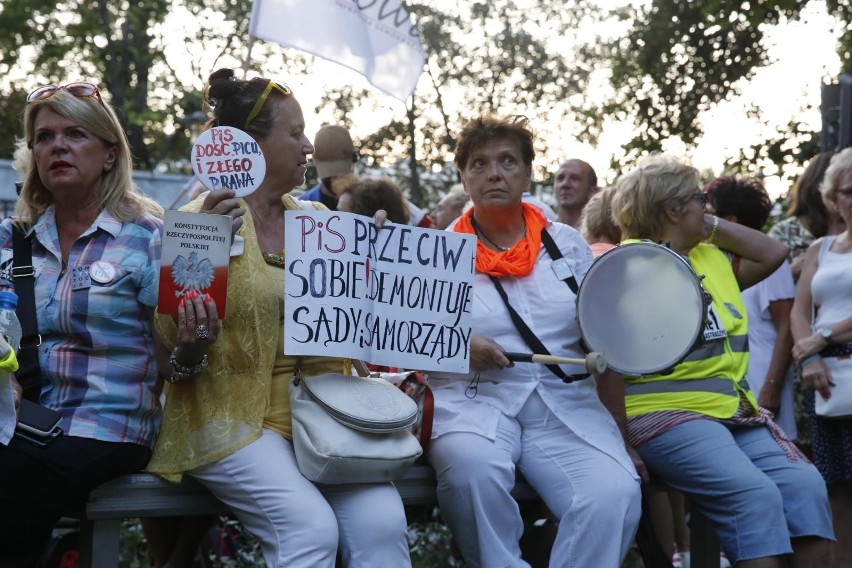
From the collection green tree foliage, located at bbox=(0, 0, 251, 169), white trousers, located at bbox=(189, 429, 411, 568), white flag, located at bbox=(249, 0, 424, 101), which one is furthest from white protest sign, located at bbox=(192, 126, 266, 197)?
green tree foliage, located at bbox=(0, 0, 251, 169)

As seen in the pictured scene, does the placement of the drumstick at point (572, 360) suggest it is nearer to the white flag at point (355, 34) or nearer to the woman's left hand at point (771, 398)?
the white flag at point (355, 34)

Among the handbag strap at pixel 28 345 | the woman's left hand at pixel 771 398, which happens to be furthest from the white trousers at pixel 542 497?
the woman's left hand at pixel 771 398

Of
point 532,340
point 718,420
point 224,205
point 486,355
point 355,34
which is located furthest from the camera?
point 355,34

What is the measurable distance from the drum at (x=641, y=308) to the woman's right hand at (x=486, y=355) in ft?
1.09

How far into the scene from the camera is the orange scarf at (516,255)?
→ 435 cm

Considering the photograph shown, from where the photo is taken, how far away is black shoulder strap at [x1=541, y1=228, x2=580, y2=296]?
4.38 meters

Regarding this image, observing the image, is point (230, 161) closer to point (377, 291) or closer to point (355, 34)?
point (377, 291)

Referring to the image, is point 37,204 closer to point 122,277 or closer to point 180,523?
point 122,277

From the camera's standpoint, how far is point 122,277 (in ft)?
11.9

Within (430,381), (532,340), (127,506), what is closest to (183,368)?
(127,506)

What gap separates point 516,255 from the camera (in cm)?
440

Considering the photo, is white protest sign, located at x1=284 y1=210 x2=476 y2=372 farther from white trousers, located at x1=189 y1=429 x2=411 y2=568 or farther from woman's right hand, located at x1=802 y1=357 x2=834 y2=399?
woman's right hand, located at x1=802 y1=357 x2=834 y2=399

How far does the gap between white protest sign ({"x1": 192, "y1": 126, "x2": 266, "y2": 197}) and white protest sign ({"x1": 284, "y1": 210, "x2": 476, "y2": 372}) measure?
0.20m

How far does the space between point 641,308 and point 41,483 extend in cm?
222
